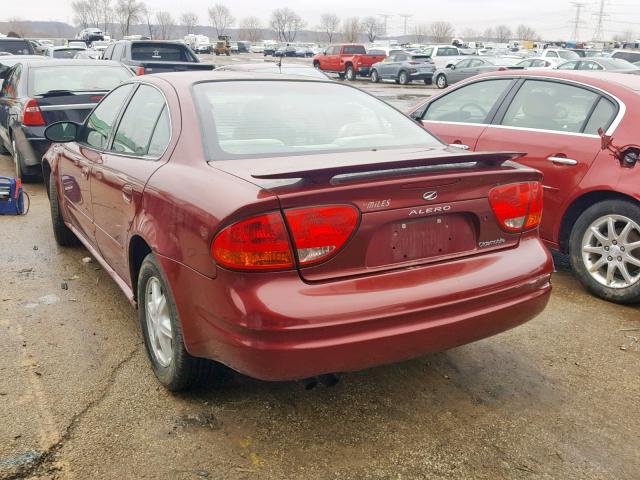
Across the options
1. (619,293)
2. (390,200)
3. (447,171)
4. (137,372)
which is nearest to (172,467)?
(137,372)

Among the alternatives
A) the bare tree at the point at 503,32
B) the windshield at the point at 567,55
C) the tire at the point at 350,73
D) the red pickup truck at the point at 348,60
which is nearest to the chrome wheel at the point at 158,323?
the windshield at the point at 567,55

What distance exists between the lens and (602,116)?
458 cm

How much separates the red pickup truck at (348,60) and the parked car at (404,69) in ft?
4.28

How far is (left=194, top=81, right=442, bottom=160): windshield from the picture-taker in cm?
312

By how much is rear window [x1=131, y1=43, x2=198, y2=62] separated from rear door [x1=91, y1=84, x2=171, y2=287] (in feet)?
34.8

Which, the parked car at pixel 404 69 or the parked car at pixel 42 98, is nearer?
the parked car at pixel 42 98

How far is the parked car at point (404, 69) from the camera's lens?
29.8 metres

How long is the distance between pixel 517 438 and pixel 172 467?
1.50 metres

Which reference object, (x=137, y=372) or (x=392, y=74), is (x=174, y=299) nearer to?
(x=137, y=372)

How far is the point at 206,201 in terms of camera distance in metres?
2.60

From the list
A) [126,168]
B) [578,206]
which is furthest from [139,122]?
[578,206]

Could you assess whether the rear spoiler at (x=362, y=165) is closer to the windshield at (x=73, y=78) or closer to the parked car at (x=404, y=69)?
the windshield at (x=73, y=78)

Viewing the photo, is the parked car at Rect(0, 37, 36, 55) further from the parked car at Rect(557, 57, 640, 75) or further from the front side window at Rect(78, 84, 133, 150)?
the front side window at Rect(78, 84, 133, 150)

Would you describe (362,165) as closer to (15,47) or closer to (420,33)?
(15,47)
